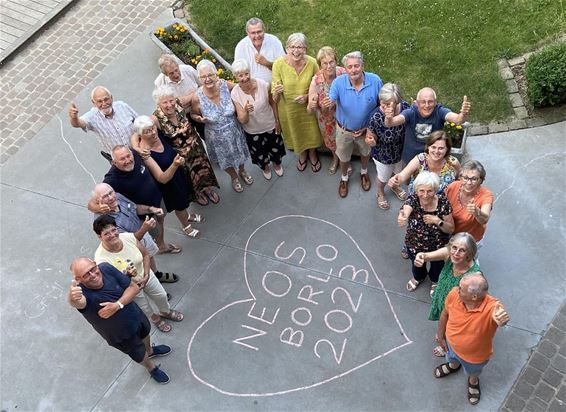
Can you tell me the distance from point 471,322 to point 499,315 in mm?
311

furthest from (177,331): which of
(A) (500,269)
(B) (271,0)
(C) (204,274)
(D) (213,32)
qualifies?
(B) (271,0)

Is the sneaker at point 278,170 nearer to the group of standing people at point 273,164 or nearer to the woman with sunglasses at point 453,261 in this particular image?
the group of standing people at point 273,164

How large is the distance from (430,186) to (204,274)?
3.03 m

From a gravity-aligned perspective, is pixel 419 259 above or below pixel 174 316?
above

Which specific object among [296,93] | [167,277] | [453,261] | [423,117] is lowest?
[167,277]

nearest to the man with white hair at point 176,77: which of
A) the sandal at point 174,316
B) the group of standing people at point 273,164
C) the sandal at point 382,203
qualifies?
the group of standing people at point 273,164

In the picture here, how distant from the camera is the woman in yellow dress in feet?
21.7

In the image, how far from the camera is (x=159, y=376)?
20.0 feet

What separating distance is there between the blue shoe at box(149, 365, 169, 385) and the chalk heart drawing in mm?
285

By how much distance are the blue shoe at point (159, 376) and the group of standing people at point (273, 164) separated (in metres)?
0.01

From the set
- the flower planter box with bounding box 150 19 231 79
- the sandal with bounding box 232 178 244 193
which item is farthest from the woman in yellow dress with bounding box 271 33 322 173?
the flower planter box with bounding box 150 19 231 79

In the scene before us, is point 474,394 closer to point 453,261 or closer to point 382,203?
point 453,261

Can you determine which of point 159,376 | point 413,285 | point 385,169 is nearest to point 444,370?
point 413,285

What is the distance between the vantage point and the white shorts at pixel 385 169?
6934 mm
